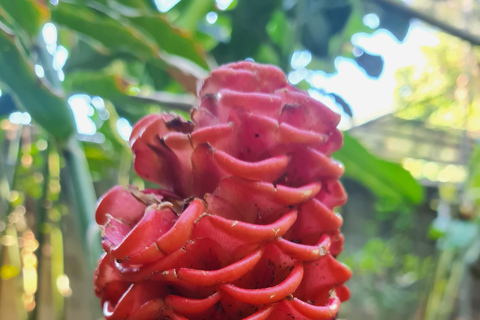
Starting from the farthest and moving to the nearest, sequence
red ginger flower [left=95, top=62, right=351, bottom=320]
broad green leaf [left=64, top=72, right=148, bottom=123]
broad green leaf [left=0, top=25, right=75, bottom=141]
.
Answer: broad green leaf [left=64, top=72, right=148, bottom=123] → broad green leaf [left=0, top=25, right=75, bottom=141] → red ginger flower [left=95, top=62, right=351, bottom=320]

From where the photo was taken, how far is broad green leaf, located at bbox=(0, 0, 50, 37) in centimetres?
38

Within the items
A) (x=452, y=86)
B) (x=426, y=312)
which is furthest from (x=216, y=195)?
(x=452, y=86)

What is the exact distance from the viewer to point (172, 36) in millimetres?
564

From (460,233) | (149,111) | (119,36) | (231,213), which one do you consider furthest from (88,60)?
(460,233)

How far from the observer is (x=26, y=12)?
388 mm

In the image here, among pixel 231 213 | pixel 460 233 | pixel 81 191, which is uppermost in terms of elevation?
pixel 231 213

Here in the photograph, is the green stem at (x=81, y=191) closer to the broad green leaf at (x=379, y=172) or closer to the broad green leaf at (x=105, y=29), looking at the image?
the broad green leaf at (x=105, y=29)

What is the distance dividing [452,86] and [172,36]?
1.72 metres

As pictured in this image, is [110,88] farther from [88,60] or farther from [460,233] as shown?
[460,233]

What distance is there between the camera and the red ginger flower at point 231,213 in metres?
0.22

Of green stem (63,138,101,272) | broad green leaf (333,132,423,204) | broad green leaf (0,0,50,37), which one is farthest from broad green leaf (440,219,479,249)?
broad green leaf (0,0,50,37)

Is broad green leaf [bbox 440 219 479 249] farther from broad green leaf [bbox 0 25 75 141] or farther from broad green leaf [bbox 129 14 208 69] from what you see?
broad green leaf [bbox 0 25 75 141]

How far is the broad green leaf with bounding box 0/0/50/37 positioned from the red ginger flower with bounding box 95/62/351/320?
230 mm

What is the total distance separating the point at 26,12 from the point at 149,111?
0.38 meters
